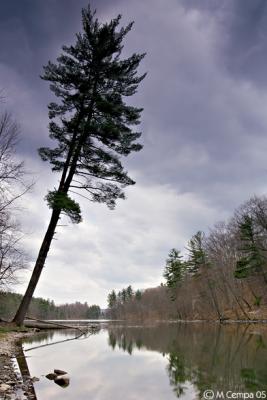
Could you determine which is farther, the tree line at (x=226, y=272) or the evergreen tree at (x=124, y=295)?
the evergreen tree at (x=124, y=295)

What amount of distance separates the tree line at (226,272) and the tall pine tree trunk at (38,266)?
31738 millimetres

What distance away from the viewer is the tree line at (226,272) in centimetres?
4900

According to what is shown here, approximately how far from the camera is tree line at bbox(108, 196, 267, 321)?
49.0 meters

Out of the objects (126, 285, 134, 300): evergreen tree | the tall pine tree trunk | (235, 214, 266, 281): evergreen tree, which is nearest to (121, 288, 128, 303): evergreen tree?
(126, 285, 134, 300): evergreen tree

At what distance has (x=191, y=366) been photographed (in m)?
8.37

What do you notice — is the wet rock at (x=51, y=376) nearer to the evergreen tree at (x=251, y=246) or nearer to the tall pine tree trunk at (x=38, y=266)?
the tall pine tree trunk at (x=38, y=266)

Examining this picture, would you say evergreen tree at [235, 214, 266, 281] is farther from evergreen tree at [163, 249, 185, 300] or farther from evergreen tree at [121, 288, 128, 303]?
evergreen tree at [121, 288, 128, 303]

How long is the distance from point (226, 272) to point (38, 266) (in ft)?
139

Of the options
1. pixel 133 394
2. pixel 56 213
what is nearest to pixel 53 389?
pixel 133 394

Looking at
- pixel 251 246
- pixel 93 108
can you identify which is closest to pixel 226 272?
pixel 251 246

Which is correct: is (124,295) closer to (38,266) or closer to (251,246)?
(251,246)

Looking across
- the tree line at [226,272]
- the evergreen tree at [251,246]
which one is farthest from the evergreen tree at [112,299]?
the evergreen tree at [251,246]

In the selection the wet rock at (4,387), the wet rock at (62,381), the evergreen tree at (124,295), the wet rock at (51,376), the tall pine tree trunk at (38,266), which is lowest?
the wet rock at (4,387)

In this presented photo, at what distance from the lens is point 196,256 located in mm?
66562
